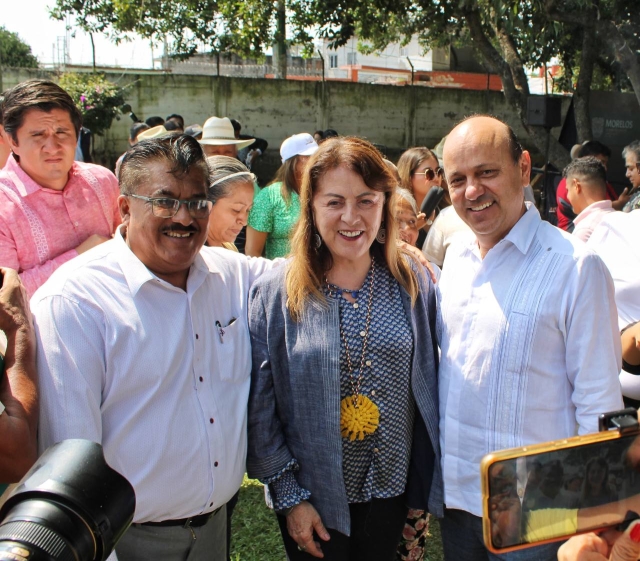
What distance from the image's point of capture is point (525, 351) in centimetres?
195

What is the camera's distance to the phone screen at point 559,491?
46.2 inches

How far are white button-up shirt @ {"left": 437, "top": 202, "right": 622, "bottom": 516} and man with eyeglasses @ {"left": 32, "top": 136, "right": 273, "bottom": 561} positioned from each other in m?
0.70

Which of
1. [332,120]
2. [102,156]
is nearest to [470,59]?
[332,120]

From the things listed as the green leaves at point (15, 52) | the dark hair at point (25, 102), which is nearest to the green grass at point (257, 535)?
the dark hair at point (25, 102)

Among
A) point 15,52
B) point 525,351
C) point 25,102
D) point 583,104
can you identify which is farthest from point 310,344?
point 15,52

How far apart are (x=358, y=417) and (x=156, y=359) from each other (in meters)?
0.68

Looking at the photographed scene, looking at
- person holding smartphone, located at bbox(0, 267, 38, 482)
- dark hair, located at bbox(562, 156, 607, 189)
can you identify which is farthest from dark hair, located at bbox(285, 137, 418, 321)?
dark hair, located at bbox(562, 156, 607, 189)

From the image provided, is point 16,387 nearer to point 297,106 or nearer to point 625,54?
point 625,54

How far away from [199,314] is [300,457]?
1.96ft

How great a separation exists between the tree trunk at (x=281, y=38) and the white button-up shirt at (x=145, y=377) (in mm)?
15654

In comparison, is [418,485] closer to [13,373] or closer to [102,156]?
[13,373]

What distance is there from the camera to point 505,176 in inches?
81.5

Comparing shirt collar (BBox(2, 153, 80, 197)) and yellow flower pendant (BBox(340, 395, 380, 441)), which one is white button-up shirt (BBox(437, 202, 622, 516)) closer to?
yellow flower pendant (BBox(340, 395, 380, 441))

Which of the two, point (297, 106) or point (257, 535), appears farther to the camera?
point (297, 106)
